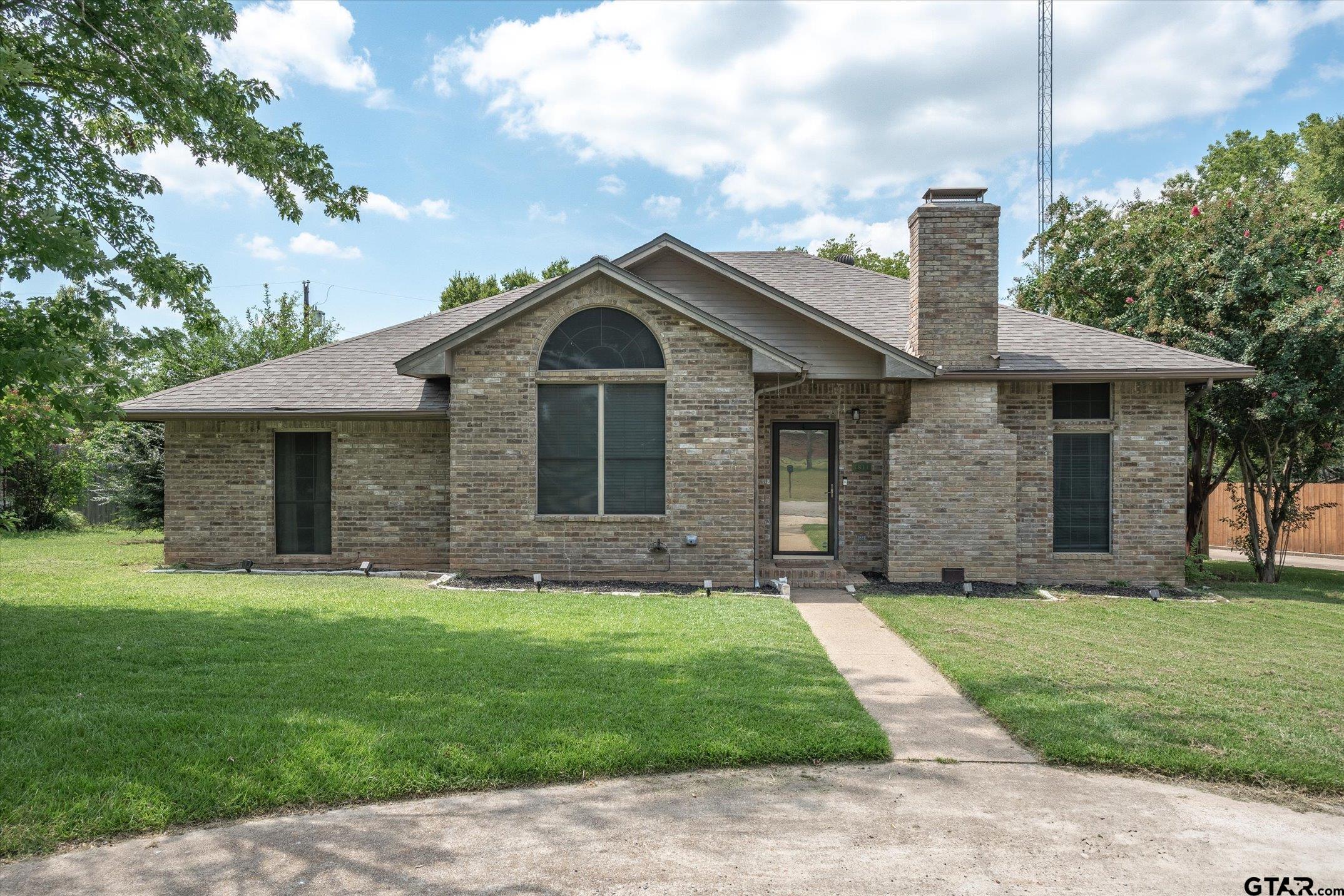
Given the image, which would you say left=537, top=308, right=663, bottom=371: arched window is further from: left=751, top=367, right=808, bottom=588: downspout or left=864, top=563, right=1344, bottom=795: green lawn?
left=864, top=563, right=1344, bottom=795: green lawn

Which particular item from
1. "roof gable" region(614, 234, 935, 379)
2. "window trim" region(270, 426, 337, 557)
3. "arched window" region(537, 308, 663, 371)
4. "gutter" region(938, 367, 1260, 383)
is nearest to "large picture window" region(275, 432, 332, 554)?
"window trim" region(270, 426, 337, 557)

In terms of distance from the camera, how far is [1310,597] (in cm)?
1202

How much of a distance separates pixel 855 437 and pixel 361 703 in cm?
906

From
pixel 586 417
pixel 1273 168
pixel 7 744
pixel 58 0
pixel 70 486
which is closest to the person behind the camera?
pixel 7 744

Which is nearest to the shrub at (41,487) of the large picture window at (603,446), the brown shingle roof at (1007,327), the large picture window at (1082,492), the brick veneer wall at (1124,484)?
the large picture window at (603,446)

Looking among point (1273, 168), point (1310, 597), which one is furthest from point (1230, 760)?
point (1273, 168)

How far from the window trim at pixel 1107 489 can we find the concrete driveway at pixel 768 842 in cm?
843

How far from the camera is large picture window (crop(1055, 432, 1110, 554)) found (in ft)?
40.2

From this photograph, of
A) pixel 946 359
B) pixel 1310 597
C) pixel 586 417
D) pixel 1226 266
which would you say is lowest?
pixel 1310 597

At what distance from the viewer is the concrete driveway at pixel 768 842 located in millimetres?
3318

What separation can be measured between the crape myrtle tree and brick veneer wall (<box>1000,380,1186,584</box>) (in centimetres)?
99

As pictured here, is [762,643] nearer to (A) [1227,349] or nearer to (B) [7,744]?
(B) [7,744]

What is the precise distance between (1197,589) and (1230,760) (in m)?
8.97

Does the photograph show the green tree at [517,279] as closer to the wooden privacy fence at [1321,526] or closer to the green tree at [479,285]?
the green tree at [479,285]
